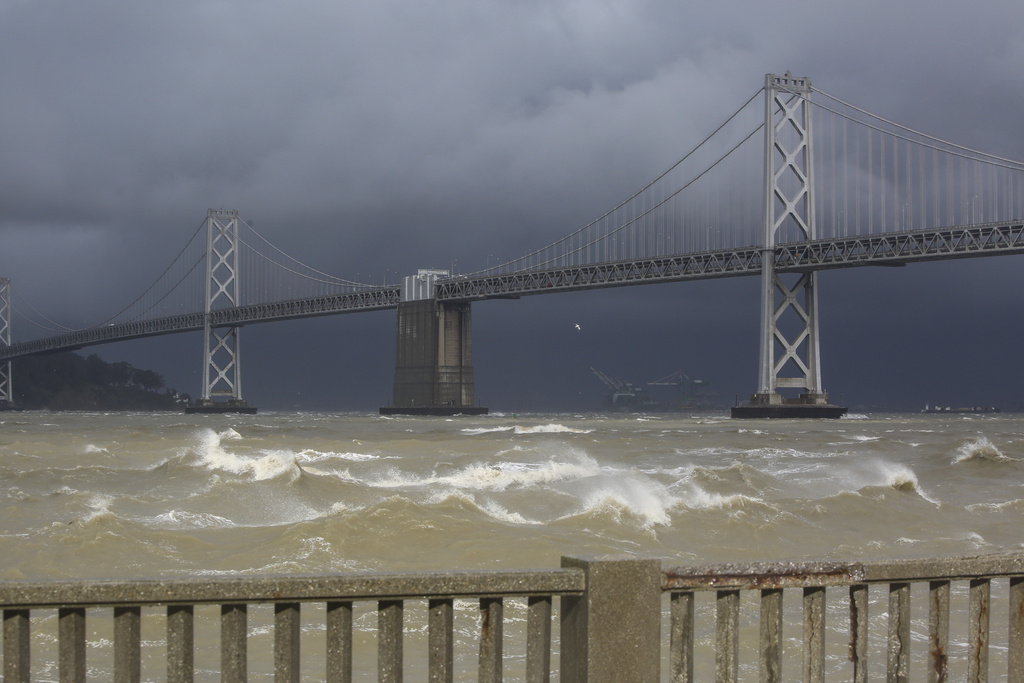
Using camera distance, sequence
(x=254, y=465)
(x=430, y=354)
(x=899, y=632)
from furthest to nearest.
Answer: (x=430, y=354) < (x=254, y=465) < (x=899, y=632)

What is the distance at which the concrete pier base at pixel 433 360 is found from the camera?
78.7 metres

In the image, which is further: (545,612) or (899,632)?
(899,632)

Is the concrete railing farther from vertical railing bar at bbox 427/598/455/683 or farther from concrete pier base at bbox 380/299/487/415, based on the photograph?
concrete pier base at bbox 380/299/487/415

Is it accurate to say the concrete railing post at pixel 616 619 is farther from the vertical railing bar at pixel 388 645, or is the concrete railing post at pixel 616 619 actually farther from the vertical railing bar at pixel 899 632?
the vertical railing bar at pixel 899 632

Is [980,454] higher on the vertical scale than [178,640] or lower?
lower

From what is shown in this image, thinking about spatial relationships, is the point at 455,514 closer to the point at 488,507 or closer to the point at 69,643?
the point at 488,507

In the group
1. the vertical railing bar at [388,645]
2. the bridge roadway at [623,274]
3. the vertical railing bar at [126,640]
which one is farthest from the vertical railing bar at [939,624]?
the bridge roadway at [623,274]

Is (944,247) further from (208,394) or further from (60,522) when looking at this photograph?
(208,394)

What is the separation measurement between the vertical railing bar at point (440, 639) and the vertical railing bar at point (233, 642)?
48cm

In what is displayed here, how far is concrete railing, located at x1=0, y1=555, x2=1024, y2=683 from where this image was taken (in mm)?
2582

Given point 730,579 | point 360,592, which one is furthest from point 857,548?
point 360,592

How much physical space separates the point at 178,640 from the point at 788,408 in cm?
5909

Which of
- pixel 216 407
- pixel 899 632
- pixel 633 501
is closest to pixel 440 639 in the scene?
pixel 899 632

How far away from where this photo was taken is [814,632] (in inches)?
119
